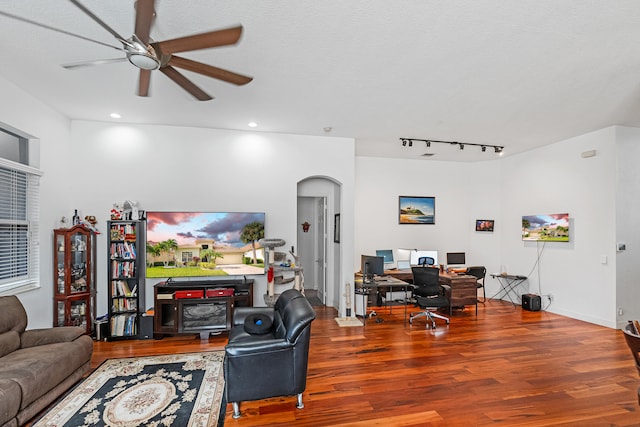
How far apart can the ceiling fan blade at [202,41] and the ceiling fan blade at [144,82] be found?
1.48ft

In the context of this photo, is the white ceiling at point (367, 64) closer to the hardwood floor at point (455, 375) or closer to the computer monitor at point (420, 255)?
the computer monitor at point (420, 255)

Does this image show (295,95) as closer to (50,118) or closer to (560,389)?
(50,118)

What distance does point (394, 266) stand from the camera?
7012mm

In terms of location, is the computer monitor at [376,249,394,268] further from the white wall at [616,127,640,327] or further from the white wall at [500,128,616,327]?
the white wall at [616,127,640,327]

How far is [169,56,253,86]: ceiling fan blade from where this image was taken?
2.30m

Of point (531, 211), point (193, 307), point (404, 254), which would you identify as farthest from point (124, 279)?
point (531, 211)

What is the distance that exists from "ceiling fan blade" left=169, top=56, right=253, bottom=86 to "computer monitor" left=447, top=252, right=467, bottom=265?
5991 millimetres

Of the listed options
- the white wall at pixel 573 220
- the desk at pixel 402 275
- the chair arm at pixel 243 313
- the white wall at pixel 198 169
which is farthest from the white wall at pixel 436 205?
the chair arm at pixel 243 313

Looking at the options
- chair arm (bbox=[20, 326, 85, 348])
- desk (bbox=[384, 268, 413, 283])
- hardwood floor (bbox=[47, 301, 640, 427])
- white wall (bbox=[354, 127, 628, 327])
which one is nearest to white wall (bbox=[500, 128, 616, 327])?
white wall (bbox=[354, 127, 628, 327])

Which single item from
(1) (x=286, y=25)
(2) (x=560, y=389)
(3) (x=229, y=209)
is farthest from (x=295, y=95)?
(2) (x=560, y=389)

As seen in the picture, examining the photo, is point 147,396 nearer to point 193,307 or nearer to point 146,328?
point 193,307

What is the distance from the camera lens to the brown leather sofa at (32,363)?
246cm

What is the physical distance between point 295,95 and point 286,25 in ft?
4.45

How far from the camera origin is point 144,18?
6.10ft
